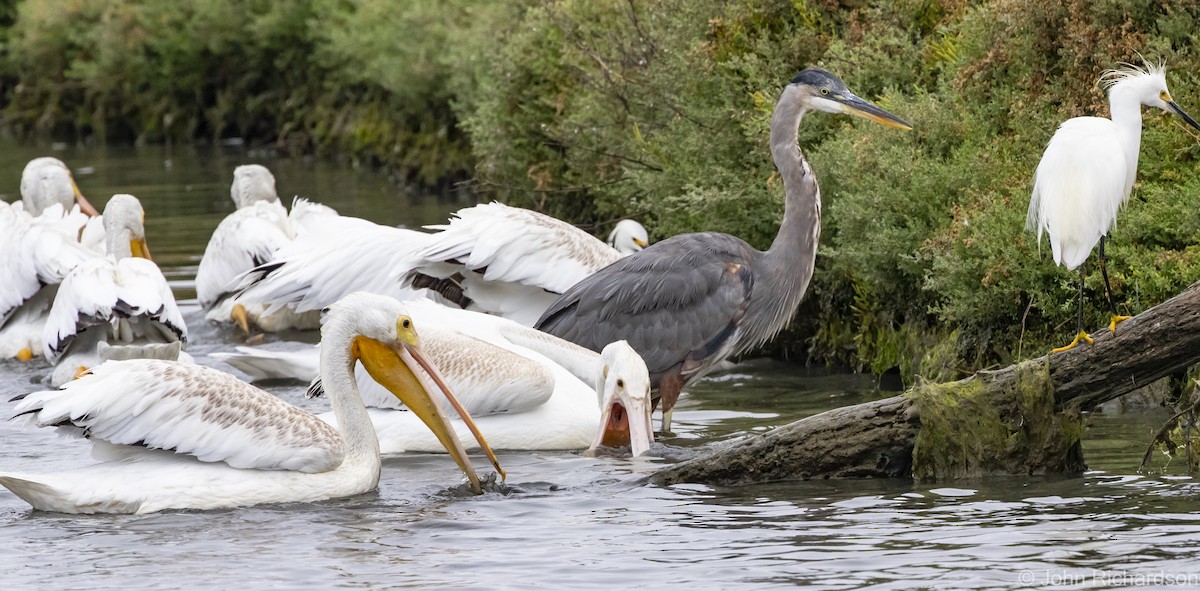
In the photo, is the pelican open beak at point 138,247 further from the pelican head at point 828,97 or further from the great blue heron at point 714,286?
the pelican head at point 828,97

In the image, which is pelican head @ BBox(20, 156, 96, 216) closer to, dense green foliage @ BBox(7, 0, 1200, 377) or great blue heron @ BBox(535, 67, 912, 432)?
dense green foliage @ BBox(7, 0, 1200, 377)

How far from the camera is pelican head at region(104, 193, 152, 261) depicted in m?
11.5

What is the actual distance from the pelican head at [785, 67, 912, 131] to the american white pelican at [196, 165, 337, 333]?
4.18 metres

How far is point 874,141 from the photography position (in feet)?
30.5

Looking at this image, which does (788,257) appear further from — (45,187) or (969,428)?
(45,187)

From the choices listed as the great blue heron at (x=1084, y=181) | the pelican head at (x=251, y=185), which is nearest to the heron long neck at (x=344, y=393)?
Answer: the great blue heron at (x=1084, y=181)

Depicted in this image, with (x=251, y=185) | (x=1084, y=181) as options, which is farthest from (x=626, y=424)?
(x=251, y=185)

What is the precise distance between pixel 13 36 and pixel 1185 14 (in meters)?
30.3

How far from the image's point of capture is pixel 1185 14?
8.31 metres

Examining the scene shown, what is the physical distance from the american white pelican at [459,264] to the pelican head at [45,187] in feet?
15.3

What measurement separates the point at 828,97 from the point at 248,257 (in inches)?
198

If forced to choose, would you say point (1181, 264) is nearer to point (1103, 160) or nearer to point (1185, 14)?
point (1103, 160)

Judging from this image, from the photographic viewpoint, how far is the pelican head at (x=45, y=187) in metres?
14.1

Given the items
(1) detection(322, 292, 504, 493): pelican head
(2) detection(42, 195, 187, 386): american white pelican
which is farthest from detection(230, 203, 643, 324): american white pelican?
(1) detection(322, 292, 504, 493): pelican head
